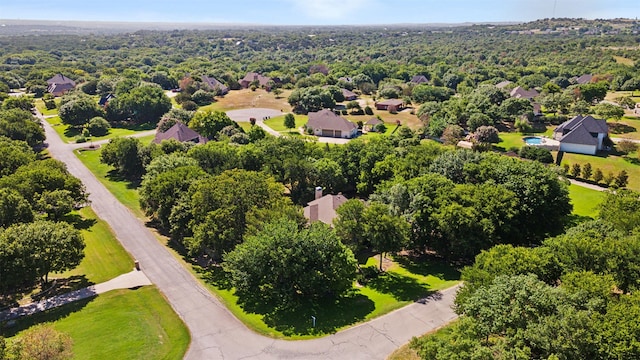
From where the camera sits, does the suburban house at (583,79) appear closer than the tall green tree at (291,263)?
No

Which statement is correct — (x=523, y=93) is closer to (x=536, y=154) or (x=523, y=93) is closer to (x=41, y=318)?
(x=536, y=154)

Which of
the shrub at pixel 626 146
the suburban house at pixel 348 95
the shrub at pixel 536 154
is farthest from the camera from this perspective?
the suburban house at pixel 348 95

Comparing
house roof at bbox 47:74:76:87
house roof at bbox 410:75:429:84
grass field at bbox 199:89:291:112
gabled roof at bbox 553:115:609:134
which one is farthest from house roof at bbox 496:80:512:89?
house roof at bbox 47:74:76:87

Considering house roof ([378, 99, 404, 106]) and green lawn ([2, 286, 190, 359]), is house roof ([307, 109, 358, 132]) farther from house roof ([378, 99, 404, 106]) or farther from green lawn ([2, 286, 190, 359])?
green lawn ([2, 286, 190, 359])

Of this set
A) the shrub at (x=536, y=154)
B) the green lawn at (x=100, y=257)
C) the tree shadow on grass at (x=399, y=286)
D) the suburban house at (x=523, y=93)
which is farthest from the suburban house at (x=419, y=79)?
the green lawn at (x=100, y=257)

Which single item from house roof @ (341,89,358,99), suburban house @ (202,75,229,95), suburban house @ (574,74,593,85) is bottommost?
house roof @ (341,89,358,99)

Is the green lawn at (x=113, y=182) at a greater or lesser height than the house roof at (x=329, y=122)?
lesser

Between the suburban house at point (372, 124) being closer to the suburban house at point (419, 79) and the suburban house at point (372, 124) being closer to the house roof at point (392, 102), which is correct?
the house roof at point (392, 102)
